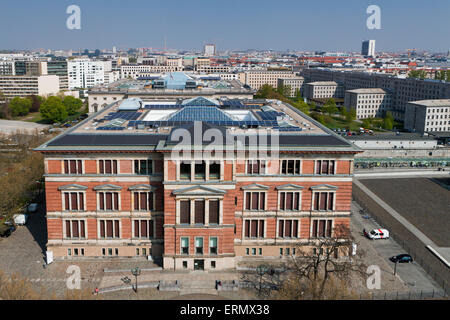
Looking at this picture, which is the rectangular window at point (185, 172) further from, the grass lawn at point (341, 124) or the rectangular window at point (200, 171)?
the grass lawn at point (341, 124)

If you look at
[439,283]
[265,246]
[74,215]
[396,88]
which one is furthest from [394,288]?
[396,88]

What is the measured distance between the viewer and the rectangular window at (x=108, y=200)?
5009 cm

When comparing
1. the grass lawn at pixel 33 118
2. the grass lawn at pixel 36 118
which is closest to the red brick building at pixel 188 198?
the grass lawn at pixel 36 118

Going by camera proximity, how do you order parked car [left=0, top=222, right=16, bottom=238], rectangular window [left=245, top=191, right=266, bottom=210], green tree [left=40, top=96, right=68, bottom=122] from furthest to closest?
1. green tree [left=40, top=96, right=68, bottom=122]
2. parked car [left=0, top=222, right=16, bottom=238]
3. rectangular window [left=245, top=191, right=266, bottom=210]

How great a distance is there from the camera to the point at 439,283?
155 feet

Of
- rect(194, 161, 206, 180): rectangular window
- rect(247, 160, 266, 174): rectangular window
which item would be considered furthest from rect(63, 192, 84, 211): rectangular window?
rect(247, 160, 266, 174): rectangular window

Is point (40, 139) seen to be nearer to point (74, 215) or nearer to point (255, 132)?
point (74, 215)

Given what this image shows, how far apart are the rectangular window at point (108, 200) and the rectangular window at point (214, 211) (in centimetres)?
1194

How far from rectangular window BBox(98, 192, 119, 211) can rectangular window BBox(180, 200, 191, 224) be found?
28.5 ft

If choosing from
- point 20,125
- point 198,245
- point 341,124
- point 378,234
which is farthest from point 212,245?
point 20,125

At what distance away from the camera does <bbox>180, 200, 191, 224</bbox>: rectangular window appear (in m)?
47.6

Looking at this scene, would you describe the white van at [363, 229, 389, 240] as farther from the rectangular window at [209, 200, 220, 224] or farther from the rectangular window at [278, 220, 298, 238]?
the rectangular window at [209, 200, 220, 224]

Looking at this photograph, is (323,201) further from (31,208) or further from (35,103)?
(35,103)
